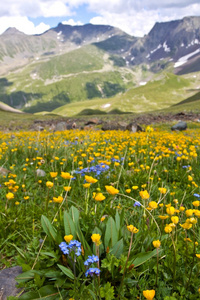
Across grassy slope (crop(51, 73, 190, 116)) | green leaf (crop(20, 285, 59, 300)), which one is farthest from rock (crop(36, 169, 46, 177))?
grassy slope (crop(51, 73, 190, 116))

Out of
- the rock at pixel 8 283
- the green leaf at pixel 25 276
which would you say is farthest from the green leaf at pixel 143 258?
the rock at pixel 8 283

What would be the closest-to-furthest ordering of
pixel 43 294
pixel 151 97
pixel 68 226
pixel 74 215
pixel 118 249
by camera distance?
pixel 43 294, pixel 118 249, pixel 68 226, pixel 74 215, pixel 151 97

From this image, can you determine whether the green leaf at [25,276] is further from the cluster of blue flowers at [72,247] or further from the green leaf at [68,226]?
the cluster of blue flowers at [72,247]

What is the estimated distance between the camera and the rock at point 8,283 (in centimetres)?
209

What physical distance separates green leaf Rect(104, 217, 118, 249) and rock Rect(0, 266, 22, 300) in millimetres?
1026

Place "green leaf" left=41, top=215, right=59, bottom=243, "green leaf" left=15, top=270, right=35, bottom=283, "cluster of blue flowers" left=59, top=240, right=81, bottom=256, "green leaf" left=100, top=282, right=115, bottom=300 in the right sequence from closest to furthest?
"cluster of blue flowers" left=59, top=240, right=81, bottom=256 → "green leaf" left=100, top=282, right=115, bottom=300 → "green leaf" left=15, top=270, right=35, bottom=283 → "green leaf" left=41, top=215, right=59, bottom=243

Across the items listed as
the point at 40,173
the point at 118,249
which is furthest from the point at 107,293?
the point at 40,173

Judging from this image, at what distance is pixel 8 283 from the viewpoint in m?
2.18

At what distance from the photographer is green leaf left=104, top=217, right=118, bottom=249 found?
2307mm

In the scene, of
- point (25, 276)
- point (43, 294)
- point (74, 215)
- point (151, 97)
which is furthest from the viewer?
point (151, 97)

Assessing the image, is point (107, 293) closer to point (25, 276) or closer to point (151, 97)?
point (25, 276)

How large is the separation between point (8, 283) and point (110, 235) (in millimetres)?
1171

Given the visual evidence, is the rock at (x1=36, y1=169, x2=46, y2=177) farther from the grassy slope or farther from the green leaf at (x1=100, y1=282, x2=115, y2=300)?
the grassy slope

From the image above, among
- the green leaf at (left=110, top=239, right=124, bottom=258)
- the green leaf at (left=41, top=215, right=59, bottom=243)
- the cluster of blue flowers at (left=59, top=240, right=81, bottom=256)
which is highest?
the cluster of blue flowers at (left=59, top=240, right=81, bottom=256)
